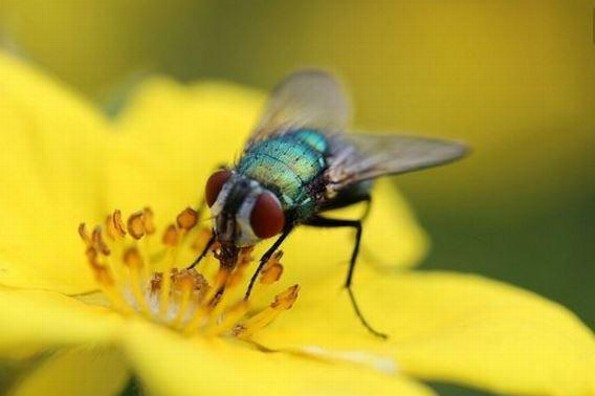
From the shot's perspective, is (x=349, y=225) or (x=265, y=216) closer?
(x=265, y=216)

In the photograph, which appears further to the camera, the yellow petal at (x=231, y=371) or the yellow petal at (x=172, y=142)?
the yellow petal at (x=172, y=142)

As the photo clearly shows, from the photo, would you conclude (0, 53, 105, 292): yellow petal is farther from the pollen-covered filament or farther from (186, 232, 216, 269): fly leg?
(186, 232, 216, 269): fly leg

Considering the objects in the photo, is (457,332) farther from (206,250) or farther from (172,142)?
(172,142)

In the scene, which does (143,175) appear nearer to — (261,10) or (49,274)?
(49,274)

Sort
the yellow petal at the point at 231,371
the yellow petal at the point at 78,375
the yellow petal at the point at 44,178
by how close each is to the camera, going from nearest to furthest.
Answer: the yellow petal at the point at 231,371 → the yellow petal at the point at 78,375 → the yellow petal at the point at 44,178

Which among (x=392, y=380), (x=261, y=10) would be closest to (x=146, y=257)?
(x=392, y=380)

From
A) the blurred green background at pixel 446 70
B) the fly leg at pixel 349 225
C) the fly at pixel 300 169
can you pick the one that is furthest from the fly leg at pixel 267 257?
the blurred green background at pixel 446 70

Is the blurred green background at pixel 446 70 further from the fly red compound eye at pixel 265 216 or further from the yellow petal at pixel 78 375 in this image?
the yellow petal at pixel 78 375

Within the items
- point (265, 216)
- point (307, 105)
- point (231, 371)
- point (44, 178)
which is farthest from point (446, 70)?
point (231, 371)
